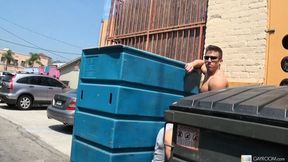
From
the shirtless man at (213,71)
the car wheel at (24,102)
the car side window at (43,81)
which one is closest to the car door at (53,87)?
the car side window at (43,81)

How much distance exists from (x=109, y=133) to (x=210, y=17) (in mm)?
4802

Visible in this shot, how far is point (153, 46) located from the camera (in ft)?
31.6

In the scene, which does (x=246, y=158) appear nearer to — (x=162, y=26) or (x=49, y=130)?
(x=162, y=26)

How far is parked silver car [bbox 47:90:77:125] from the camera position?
11.9 meters

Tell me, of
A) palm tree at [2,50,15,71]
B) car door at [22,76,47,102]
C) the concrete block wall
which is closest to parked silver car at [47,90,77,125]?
the concrete block wall

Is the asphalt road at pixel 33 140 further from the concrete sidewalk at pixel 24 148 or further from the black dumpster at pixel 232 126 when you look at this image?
the black dumpster at pixel 232 126

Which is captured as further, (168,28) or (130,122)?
(168,28)

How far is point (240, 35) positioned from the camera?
725 cm

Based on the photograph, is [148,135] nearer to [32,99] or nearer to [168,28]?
[168,28]

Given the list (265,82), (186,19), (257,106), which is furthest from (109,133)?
(186,19)

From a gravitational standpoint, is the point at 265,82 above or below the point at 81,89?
above

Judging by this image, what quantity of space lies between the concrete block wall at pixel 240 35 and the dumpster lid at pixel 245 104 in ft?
13.4

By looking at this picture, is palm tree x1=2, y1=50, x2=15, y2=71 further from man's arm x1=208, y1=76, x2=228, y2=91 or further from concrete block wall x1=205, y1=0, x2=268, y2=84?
man's arm x1=208, y1=76, x2=228, y2=91

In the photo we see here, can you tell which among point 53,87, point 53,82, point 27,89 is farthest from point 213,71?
point 53,82
